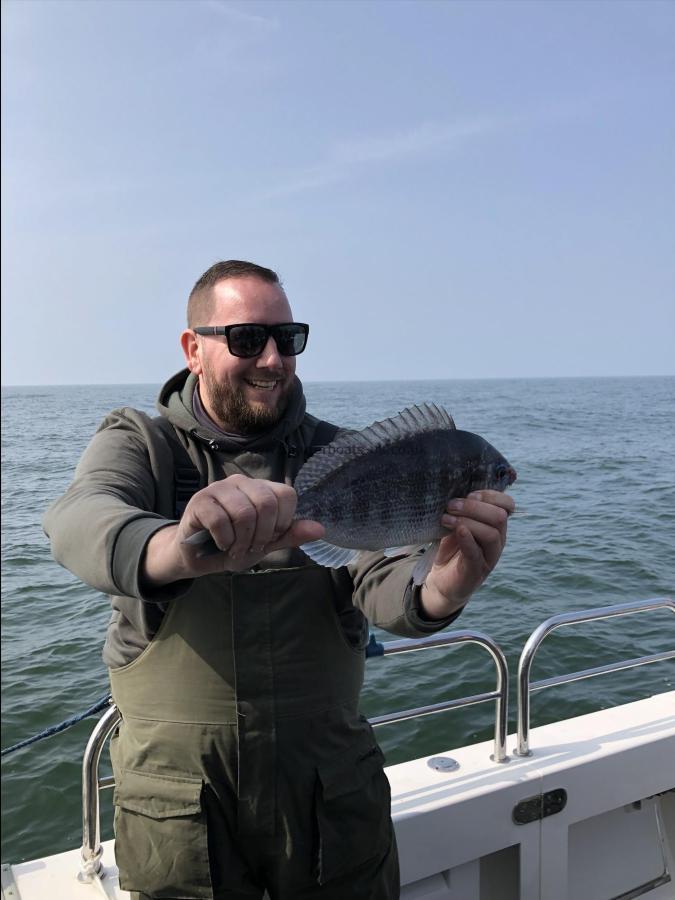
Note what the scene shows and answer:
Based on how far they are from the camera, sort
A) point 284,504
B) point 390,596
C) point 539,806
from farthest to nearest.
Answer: point 539,806
point 390,596
point 284,504

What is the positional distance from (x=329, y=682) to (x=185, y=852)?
0.70 m

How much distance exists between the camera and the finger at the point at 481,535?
2.33 meters

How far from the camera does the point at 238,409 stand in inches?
105

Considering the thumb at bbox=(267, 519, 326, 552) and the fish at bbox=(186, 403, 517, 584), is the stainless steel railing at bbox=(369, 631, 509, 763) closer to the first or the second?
the fish at bbox=(186, 403, 517, 584)

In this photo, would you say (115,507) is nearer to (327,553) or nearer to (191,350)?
(327,553)

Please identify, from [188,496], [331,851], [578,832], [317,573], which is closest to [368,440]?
[317,573]

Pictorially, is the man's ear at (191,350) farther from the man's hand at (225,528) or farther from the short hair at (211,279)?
the man's hand at (225,528)

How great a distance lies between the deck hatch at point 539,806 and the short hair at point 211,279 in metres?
2.81

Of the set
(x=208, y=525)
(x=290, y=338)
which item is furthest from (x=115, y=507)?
(x=290, y=338)

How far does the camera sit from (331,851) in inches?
95.6


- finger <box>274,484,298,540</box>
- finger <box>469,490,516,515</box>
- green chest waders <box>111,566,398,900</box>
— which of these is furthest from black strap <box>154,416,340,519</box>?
finger <box>469,490,516,515</box>

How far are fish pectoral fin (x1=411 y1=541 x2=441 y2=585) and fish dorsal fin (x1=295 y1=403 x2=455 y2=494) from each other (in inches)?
16.3

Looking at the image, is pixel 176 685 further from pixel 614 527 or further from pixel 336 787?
pixel 614 527

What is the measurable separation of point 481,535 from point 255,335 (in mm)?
1060
